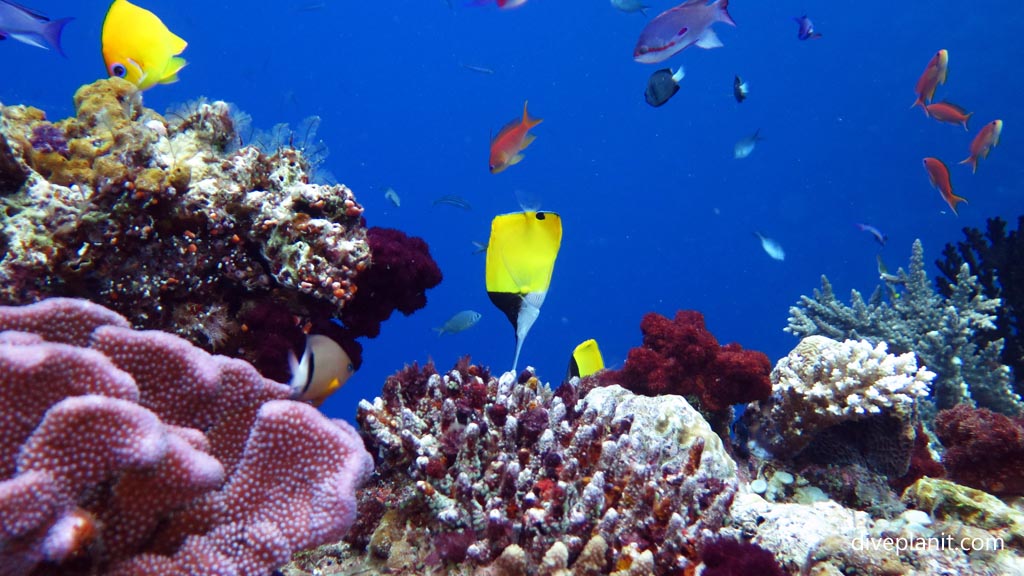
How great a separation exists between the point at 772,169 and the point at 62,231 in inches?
2792

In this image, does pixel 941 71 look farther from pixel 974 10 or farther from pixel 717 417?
pixel 974 10

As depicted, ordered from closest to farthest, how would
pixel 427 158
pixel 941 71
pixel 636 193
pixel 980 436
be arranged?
1. pixel 980 436
2. pixel 941 71
3. pixel 427 158
4. pixel 636 193

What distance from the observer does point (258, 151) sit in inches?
138

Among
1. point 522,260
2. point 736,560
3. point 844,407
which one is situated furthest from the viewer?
point 844,407

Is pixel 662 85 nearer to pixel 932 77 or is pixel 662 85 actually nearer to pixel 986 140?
pixel 932 77

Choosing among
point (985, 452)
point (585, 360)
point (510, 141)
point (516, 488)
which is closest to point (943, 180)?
point (985, 452)

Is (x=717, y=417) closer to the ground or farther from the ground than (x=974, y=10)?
closer to the ground

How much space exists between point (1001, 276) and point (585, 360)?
7005 mm

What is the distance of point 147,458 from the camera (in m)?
1.45

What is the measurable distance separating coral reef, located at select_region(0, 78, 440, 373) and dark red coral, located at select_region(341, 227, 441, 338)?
0.05ft

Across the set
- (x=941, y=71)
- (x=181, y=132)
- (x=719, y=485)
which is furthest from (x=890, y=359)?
(x=181, y=132)

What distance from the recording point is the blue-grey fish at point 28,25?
331 centimetres

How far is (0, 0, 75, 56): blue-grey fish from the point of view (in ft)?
10.9

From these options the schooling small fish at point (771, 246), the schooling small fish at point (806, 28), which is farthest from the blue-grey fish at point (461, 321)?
the schooling small fish at point (771, 246)
